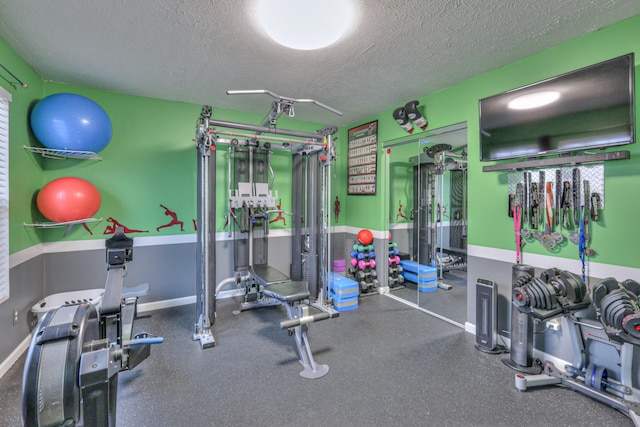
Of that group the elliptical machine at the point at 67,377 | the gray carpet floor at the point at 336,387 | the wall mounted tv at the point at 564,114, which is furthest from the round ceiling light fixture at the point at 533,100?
the elliptical machine at the point at 67,377

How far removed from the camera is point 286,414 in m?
1.79

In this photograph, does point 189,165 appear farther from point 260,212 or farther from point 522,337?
point 522,337

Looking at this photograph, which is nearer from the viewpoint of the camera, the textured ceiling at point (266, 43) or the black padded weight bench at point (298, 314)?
the textured ceiling at point (266, 43)

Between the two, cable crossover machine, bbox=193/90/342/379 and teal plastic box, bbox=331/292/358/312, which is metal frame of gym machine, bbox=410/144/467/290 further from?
cable crossover machine, bbox=193/90/342/379

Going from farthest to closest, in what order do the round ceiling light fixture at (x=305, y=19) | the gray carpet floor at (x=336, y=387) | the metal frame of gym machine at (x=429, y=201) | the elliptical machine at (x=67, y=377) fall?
1. the metal frame of gym machine at (x=429, y=201)
2. the gray carpet floor at (x=336, y=387)
3. the round ceiling light fixture at (x=305, y=19)
4. the elliptical machine at (x=67, y=377)

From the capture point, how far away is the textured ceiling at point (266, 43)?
6.07 ft

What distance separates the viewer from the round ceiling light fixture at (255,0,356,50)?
1654 mm

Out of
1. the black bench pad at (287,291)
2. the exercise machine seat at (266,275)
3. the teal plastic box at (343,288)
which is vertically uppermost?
the exercise machine seat at (266,275)

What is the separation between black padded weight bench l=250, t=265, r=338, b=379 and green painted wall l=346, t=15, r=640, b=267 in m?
1.77

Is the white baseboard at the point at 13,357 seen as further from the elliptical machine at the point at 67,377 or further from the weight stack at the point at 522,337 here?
the weight stack at the point at 522,337

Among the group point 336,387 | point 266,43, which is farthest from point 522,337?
point 266,43

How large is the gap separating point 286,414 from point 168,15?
2.69 metres

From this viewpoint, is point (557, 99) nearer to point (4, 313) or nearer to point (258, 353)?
point (258, 353)

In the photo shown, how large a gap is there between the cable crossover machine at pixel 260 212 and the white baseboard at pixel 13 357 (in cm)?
130
